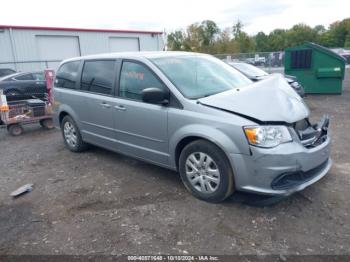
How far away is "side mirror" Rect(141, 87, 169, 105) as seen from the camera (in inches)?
142

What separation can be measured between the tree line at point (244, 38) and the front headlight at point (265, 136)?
41632 millimetres

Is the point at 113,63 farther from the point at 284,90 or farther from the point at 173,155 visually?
the point at 284,90

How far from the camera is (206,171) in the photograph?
138 inches

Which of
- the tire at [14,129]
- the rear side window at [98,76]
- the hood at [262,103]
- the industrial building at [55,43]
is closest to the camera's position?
the hood at [262,103]

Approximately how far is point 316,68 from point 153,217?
10.1 metres

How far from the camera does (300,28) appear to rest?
77.5m

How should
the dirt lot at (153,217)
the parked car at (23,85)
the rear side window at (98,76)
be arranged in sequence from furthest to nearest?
the parked car at (23,85)
the rear side window at (98,76)
the dirt lot at (153,217)

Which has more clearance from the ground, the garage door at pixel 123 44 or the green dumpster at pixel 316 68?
the garage door at pixel 123 44

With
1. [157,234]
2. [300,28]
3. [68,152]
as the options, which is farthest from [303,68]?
[300,28]

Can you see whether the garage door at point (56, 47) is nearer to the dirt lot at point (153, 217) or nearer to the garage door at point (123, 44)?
the garage door at point (123, 44)

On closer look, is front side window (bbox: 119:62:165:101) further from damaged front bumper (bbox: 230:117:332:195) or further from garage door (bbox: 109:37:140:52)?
garage door (bbox: 109:37:140:52)

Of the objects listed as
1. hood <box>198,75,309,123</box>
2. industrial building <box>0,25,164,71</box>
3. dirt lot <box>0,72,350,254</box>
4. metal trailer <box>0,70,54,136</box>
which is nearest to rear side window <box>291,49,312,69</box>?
dirt lot <box>0,72,350,254</box>

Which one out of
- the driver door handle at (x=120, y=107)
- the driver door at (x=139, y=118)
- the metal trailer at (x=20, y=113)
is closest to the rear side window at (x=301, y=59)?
the metal trailer at (x=20, y=113)

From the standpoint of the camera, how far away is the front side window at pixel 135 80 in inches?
157
